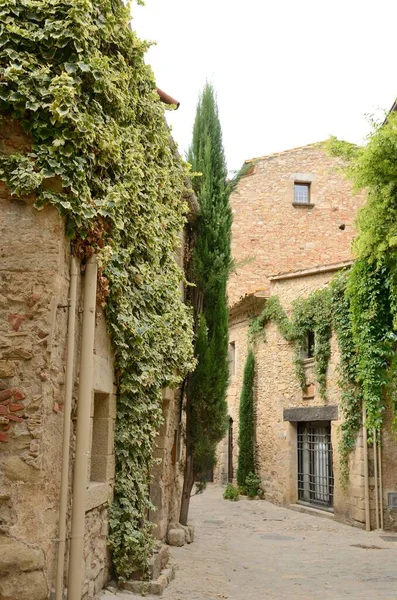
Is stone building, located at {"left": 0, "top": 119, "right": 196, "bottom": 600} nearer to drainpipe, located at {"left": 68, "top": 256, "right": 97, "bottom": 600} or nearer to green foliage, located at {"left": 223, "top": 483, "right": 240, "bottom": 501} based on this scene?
drainpipe, located at {"left": 68, "top": 256, "right": 97, "bottom": 600}

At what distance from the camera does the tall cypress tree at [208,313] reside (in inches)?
388

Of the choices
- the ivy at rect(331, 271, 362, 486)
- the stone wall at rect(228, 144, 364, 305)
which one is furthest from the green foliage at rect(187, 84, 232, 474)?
the stone wall at rect(228, 144, 364, 305)

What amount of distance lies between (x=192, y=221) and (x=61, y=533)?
6865mm

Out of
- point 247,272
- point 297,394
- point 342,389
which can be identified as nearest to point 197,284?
point 342,389

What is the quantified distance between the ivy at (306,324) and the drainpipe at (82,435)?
8907 mm

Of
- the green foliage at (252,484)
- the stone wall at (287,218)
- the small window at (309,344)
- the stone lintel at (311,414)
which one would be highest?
the stone wall at (287,218)

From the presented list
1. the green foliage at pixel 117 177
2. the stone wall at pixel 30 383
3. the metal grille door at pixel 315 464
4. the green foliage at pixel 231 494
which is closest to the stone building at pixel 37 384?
the stone wall at pixel 30 383

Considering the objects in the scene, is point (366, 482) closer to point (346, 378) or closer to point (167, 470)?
point (346, 378)

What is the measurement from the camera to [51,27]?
178 inches

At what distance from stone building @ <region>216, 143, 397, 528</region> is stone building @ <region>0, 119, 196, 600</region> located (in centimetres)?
671

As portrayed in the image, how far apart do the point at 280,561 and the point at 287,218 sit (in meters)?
12.6

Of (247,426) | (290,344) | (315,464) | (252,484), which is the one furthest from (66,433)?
(247,426)

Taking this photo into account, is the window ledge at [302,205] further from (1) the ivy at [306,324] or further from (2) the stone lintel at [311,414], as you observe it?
(2) the stone lintel at [311,414]

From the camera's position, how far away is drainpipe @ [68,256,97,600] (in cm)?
443
